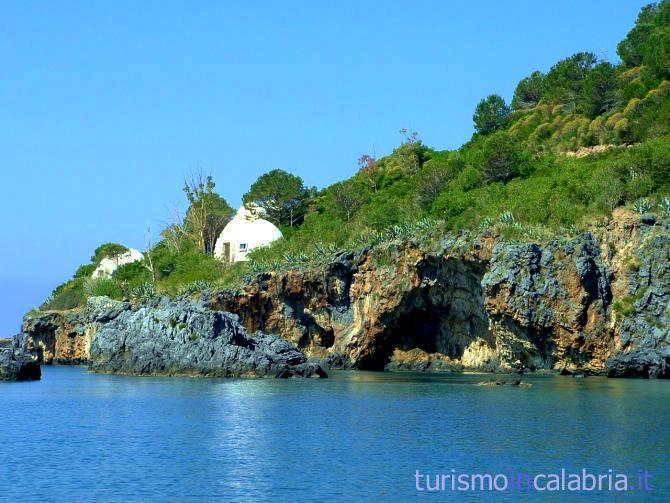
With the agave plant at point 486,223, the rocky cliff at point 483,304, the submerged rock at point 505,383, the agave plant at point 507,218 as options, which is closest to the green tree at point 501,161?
the rocky cliff at point 483,304

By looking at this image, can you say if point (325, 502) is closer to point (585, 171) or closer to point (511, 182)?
point (585, 171)

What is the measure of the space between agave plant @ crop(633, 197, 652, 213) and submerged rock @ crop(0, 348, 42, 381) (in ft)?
140

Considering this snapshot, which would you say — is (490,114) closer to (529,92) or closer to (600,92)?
(529,92)

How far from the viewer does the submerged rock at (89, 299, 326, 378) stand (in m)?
63.0

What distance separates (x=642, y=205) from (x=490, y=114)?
5347 centimetres

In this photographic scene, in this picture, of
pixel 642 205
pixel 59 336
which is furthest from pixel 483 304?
pixel 59 336

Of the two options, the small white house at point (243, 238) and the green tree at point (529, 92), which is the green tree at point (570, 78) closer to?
the green tree at point (529, 92)

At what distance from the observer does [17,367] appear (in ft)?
225

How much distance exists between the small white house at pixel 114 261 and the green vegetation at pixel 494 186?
1.81 m

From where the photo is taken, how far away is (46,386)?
63594 millimetres

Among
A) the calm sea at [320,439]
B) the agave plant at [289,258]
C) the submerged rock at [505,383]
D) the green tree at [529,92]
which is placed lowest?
the calm sea at [320,439]

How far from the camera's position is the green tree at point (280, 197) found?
10794 centimetres

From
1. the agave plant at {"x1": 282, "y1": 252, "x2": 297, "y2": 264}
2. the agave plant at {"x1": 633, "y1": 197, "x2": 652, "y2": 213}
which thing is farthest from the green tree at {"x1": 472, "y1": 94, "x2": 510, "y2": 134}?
the agave plant at {"x1": 633, "y1": 197, "x2": 652, "y2": 213}

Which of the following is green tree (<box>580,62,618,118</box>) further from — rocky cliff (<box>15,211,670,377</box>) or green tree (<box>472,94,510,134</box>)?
rocky cliff (<box>15,211,670,377</box>)
